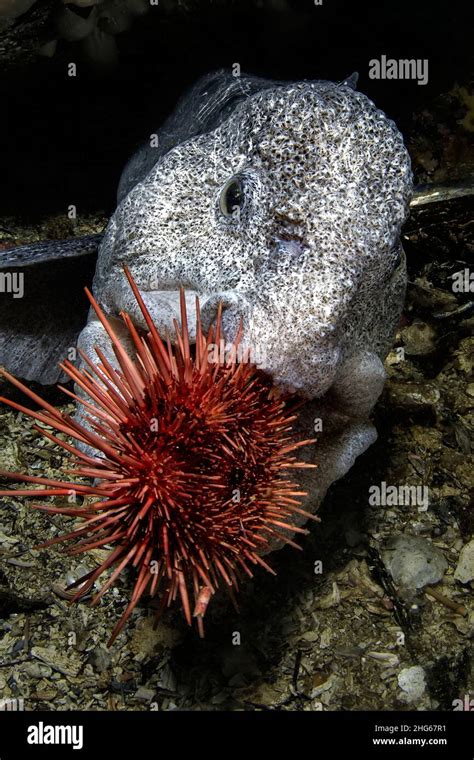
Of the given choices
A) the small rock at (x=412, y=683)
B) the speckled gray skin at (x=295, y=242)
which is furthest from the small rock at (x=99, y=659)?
the small rock at (x=412, y=683)

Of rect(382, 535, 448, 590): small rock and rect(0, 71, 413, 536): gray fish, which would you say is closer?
rect(0, 71, 413, 536): gray fish

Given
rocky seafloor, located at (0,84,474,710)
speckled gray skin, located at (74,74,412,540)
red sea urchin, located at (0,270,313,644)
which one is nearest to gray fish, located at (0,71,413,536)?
speckled gray skin, located at (74,74,412,540)

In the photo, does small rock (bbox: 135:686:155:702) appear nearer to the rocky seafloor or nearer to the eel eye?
the rocky seafloor

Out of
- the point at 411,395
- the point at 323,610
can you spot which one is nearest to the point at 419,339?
the point at 411,395

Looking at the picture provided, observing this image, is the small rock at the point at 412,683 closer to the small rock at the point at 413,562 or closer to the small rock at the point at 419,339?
the small rock at the point at 413,562

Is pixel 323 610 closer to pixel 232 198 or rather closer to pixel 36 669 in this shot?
pixel 36 669
